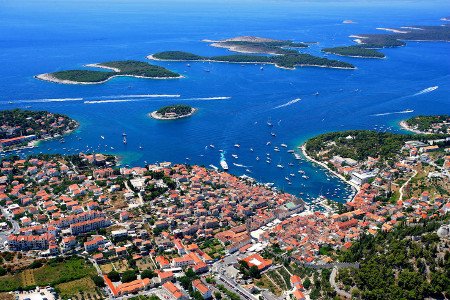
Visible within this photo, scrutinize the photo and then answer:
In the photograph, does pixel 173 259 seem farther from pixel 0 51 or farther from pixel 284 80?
pixel 0 51

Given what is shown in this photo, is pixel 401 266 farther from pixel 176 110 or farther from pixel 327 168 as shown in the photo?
pixel 176 110

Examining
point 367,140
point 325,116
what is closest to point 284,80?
point 325,116

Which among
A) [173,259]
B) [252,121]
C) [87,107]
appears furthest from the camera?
[87,107]

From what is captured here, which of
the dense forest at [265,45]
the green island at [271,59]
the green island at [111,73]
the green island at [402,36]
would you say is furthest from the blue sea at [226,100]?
the dense forest at [265,45]

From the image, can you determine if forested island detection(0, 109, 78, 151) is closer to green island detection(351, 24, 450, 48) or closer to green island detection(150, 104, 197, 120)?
green island detection(150, 104, 197, 120)

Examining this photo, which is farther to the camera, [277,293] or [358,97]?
[358,97]

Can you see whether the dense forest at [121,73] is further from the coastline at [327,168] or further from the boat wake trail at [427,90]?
the boat wake trail at [427,90]

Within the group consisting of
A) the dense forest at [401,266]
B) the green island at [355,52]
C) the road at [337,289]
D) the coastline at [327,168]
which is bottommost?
the coastline at [327,168]
